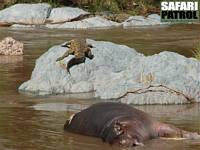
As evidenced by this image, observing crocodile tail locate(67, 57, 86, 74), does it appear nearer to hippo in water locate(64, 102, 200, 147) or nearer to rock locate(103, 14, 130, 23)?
hippo in water locate(64, 102, 200, 147)

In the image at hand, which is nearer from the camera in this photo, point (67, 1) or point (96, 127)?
point (96, 127)

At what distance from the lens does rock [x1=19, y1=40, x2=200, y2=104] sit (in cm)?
966

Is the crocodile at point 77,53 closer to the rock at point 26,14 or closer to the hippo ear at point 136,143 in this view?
the hippo ear at point 136,143

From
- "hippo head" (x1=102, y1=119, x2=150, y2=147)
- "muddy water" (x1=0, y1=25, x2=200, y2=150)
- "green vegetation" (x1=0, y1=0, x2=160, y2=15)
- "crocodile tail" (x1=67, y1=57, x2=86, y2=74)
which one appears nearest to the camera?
"hippo head" (x1=102, y1=119, x2=150, y2=147)

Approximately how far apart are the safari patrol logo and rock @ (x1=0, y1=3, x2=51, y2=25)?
5.41 meters

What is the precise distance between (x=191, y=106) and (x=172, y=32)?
610 inches

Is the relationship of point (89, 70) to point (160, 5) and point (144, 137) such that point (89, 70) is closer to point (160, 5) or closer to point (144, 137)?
point (144, 137)

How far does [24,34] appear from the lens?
24.0 m

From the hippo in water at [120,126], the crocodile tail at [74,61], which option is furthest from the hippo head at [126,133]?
the crocodile tail at [74,61]

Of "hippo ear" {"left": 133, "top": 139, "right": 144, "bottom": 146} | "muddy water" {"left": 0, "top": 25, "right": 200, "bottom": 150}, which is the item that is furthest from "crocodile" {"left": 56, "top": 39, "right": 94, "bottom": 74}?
"hippo ear" {"left": 133, "top": 139, "right": 144, "bottom": 146}

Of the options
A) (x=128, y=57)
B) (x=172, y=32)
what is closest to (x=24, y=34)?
(x=172, y=32)

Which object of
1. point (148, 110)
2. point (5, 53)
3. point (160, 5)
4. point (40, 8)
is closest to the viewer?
point (148, 110)

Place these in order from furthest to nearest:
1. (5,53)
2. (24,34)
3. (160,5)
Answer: (160,5) → (24,34) → (5,53)

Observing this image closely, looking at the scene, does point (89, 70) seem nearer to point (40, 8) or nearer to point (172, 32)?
point (172, 32)
